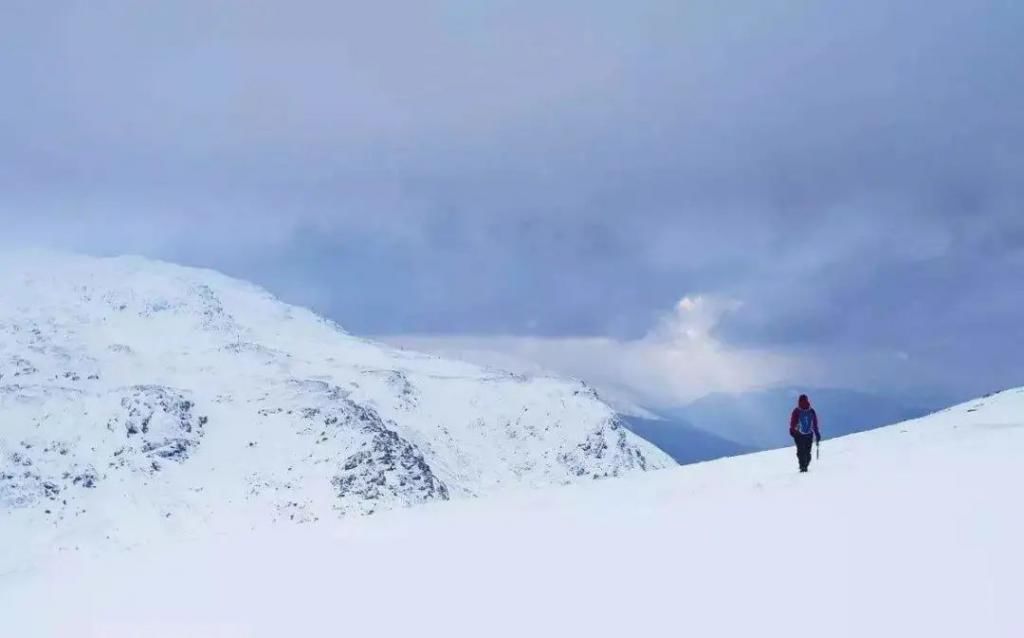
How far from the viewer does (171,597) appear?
1182 cm

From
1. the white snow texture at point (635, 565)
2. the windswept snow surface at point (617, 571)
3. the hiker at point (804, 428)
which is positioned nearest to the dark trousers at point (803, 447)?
the hiker at point (804, 428)

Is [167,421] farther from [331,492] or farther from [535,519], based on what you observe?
[535,519]

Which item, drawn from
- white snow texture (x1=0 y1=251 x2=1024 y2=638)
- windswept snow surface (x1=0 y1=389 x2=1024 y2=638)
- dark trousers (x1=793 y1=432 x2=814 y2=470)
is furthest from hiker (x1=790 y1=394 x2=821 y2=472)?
windswept snow surface (x1=0 y1=389 x2=1024 y2=638)

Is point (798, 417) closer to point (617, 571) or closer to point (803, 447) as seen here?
point (803, 447)

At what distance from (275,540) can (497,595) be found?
8098mm

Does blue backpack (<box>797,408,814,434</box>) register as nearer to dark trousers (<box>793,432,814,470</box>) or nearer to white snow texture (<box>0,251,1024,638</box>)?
dark trousers (<box>793,432,814,470</box>)

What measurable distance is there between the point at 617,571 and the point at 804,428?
1329 centimetres

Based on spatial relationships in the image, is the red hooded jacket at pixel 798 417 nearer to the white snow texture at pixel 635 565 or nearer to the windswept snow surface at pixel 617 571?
the white snow texture at pixel 635 565

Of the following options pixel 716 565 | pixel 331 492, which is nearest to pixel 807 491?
pixel 716 565

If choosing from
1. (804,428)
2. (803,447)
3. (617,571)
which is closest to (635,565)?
(617,571)

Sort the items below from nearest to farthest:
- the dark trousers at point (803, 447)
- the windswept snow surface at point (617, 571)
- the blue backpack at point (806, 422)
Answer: the windswept snow surface at point (617, 571)
the dark trousers at point (803, 447)
the blue backpack at point (806, 422)

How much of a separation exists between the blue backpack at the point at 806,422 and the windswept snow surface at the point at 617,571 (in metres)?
2.67

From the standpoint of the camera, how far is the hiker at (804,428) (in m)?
21.0

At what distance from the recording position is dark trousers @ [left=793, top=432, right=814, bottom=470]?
68.8 ft
